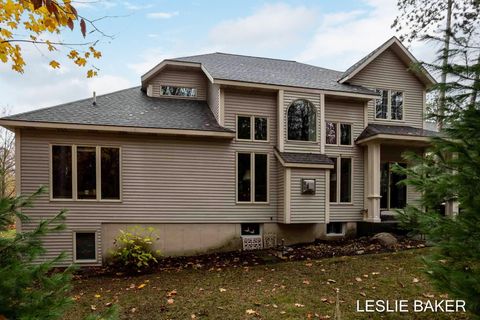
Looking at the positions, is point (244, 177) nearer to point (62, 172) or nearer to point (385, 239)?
point (385, 239)

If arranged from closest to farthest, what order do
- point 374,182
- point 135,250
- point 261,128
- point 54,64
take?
1. point 54,64
2. point 135,250
3. point 261,128
4. point 374,182

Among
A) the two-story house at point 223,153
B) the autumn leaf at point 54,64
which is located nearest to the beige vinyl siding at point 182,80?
the two-story house at point 223,153

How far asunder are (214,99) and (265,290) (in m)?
6.99

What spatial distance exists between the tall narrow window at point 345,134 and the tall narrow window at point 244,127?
3586 mm

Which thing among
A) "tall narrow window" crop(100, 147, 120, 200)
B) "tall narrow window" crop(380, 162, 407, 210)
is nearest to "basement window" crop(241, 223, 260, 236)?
"tall narrow window" crop(100, 147, 120, 200)

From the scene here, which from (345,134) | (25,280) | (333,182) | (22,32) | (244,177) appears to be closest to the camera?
(25,280)

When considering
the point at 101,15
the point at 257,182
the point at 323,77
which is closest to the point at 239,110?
the point at 257,182

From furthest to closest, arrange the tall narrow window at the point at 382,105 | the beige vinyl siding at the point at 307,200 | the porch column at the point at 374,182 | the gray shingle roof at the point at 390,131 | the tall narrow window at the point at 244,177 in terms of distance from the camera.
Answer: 1. the tall narrow window at the point at 382,105
2. the porch column at the point at 374,182
3. the gray shingle roof at the point at 390,131
4. the tall narrow window at the point at 244,177
5. the beige vinyl siding at the point at 307,200

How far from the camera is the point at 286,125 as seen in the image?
11.4 metres

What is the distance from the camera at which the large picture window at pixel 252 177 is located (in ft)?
36.6

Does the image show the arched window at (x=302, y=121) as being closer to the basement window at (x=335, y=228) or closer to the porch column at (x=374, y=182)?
the porch column at (x=374, y=182)

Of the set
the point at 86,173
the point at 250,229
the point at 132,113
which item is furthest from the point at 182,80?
the point at 250,229

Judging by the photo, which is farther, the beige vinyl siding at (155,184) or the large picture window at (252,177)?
the large picture window at (252,177)

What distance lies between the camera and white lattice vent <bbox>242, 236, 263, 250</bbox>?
1098 cm
